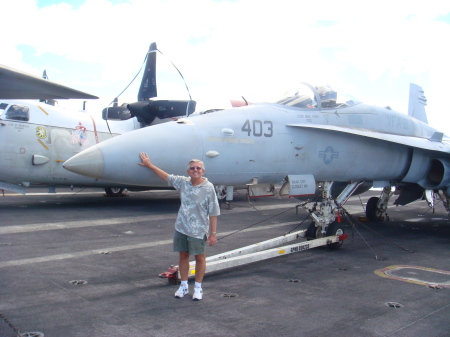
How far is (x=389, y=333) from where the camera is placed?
4.38 metres

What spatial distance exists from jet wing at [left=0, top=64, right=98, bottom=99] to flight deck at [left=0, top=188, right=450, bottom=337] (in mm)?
2284

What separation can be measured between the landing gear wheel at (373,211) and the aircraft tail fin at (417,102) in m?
6.01

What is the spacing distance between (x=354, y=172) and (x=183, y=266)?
4.77m

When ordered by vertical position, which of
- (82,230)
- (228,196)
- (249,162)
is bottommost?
(82,230)

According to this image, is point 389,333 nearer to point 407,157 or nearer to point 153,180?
point 153,180

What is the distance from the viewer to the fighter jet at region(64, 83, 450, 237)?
6.07m

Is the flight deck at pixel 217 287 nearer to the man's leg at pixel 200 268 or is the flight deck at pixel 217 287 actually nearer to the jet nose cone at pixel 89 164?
the man's leg at pixel 200 268

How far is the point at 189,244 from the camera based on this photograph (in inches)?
211

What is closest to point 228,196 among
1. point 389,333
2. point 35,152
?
point 389,333

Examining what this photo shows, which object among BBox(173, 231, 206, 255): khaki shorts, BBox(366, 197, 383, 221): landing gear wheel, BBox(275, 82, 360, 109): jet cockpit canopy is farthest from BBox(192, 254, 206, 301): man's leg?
BBox(366, 197, 383, 221): landing gear wheel

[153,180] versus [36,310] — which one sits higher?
[153,180]

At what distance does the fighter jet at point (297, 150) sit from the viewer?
607cm

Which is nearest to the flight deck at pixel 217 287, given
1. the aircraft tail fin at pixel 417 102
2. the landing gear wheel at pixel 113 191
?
the landing gear wheel at pixel 113 191

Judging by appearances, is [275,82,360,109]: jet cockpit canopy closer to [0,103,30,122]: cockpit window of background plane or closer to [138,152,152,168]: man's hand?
[138,152,152,168]: man's hand
